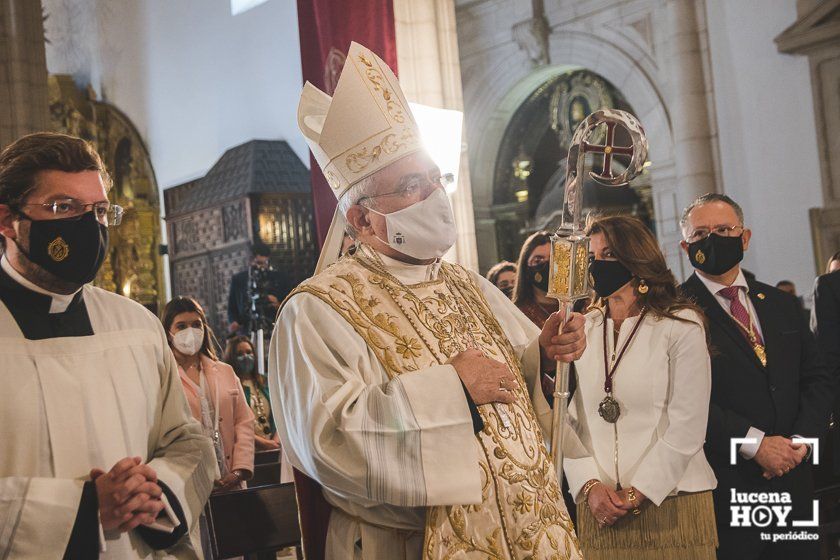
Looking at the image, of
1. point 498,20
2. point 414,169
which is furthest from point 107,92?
point 414,169

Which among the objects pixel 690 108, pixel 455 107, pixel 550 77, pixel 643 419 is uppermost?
pixel 550 77

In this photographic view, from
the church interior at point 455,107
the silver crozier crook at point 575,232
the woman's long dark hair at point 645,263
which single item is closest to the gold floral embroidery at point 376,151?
the silver crozier crook at point 575,232

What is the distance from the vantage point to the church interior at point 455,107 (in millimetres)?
8031

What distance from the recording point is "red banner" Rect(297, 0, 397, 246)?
17.2 ft

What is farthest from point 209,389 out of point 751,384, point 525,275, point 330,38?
point 751,384

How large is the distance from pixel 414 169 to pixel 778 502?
1857 millimetres

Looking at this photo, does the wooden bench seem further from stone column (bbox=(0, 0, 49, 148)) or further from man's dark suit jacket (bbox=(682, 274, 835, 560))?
stone column (bbox=(0, 0, 49, 148))

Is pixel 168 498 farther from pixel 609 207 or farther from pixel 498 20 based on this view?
pixel 498 20

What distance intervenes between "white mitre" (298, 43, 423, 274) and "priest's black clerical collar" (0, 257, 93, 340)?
2.72 feet

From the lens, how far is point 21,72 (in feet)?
26.2

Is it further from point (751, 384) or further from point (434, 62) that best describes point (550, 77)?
point (751, 384)

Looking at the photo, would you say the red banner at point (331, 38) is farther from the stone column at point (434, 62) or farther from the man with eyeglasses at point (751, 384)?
the man with eyeglasses at point (751, 384)

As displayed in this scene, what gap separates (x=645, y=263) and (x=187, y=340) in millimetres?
2350

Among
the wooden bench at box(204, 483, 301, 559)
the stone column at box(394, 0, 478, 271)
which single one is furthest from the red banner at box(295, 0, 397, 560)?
the wooden bench at box(204, 483, 301, 559)
